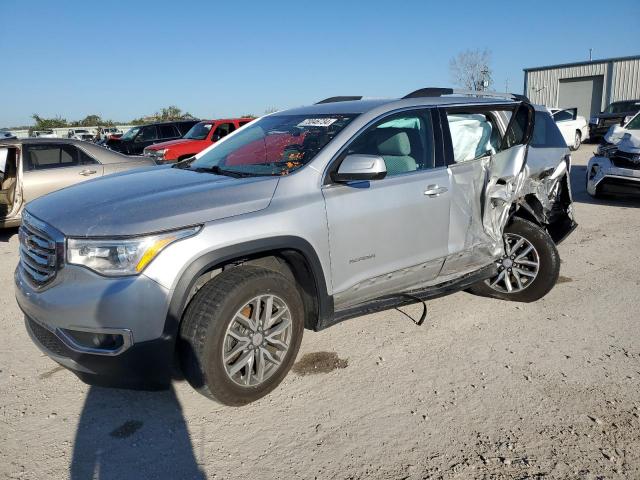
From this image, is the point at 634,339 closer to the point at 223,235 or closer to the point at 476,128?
the point at 476,128

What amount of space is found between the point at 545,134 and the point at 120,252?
4293 millimetres

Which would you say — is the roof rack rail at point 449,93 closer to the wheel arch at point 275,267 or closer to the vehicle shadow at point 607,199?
the wheel arch at point 275,267

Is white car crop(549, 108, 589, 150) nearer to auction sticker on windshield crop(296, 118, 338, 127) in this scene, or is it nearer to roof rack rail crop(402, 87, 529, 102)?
roof rack rail crop(402, 87, 529, 102)

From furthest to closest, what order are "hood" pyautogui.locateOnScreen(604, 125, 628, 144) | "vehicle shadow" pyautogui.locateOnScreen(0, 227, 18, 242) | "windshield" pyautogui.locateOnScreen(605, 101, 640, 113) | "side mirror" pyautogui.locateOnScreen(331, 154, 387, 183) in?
"windshield" pyautogui.locateOnScreen(605, 101, 640, 113) → "hood" pyautogui.locateOnScreen(604, 125, 628, 144) → "vehicle shadow" pyautogui.locateOnScreen(0, 227, 18, 242) → "side mirror" pyautogui.locateOnScreen(331, 154, 387, 183)

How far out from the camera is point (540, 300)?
459 cm

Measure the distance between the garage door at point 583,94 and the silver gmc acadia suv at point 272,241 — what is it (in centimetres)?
3213

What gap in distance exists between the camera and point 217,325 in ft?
8.77

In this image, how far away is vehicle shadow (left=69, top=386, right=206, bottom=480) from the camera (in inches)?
97.8

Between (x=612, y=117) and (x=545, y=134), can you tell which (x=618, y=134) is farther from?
(x=612, y=117)

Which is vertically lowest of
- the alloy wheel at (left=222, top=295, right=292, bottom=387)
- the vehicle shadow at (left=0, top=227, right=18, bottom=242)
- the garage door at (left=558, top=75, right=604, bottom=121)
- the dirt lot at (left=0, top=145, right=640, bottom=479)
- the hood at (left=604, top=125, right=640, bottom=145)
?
the dirt lot at (left=0, top=145, right=640, bottom=479)

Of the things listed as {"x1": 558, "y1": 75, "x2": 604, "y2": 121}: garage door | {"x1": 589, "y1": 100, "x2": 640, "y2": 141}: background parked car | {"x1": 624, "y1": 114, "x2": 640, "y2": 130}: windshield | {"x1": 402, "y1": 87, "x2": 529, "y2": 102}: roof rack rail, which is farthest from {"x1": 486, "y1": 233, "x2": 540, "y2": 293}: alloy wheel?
{"x1": 558, "y1": 75, "x2": 604, "y2": 121}: garage door

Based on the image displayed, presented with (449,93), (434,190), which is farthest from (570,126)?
(434,190)

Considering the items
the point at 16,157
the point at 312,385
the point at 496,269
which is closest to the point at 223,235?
the point at 312,385

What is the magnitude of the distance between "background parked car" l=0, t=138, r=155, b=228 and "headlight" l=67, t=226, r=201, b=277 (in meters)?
5.10
